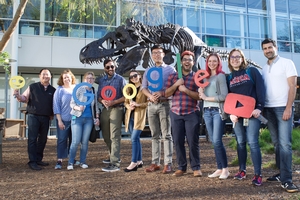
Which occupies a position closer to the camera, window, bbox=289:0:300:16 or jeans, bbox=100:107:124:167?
jeans, bbox=100:107:124:167

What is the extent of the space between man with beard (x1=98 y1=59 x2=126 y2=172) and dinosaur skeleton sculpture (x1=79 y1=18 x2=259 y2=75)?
128cm

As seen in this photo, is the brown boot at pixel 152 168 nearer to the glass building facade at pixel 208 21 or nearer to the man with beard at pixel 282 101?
the man with beard at pixel 282 101

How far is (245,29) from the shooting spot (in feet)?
65.4

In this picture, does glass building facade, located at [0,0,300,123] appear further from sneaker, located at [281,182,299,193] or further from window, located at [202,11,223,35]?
sneaker, located at [281,182,299,193]

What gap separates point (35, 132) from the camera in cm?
573

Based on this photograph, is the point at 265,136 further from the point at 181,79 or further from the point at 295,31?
the point at 295,31

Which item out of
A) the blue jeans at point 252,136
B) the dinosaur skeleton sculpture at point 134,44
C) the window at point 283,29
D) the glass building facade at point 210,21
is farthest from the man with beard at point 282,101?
the window at point 283,29

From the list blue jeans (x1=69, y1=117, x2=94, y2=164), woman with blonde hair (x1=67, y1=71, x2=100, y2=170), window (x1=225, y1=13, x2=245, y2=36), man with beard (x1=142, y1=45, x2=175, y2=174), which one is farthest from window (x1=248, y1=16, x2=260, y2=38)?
blue jeans (x1=69, y1=117, x2=94, y2=164)

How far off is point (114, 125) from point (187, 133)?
4.60 feet

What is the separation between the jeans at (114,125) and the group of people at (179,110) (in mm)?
18

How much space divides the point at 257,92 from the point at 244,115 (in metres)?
0.36

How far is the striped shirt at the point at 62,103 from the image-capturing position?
568cm

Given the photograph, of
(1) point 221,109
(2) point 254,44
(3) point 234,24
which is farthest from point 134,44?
(2) point 254,44

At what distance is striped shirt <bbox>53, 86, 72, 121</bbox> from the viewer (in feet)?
18.6
